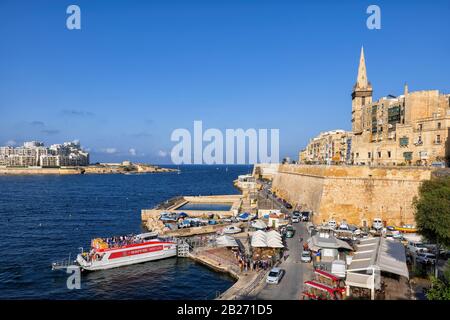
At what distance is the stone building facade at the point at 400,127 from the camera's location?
38.2m

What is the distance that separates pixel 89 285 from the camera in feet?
75.2

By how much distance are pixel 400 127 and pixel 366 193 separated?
13.8 m

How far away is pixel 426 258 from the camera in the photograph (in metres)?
→ 21.3

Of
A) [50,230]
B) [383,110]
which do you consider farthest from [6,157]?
[383,110]

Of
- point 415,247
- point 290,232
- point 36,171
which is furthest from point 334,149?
point 36,171

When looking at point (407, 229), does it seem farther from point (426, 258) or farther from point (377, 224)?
point (426, 258)

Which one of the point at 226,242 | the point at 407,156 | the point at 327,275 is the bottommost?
the point at 226,242

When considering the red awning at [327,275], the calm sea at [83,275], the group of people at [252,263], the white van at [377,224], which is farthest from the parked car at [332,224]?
the red awning at [327,275]

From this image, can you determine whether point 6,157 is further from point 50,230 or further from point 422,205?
point 422,205

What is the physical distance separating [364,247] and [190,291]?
434 inches

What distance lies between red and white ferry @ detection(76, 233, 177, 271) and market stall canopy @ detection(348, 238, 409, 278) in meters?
15.5

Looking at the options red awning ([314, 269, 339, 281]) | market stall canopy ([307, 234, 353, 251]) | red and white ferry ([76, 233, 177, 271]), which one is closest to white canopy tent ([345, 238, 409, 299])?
red awning ([314, 269, 339, 281])

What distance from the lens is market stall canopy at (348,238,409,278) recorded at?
53.5ft

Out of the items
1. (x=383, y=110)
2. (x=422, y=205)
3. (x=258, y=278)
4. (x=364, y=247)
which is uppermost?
(x=383, y=110)
